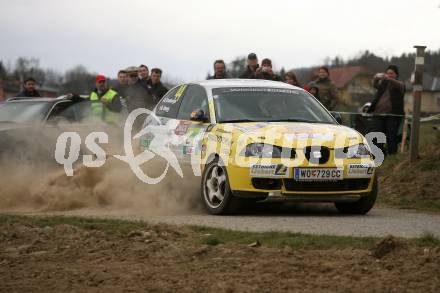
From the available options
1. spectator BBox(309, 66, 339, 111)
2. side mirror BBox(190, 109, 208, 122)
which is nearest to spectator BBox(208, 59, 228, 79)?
spectator BBox(309, 66, 339, 111)

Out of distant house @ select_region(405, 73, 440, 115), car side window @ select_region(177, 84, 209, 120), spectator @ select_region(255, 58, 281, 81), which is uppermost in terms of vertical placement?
spectator @ select_region(255, 58, 281, 81)

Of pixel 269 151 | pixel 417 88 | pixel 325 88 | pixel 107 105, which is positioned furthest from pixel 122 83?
pixel 269 151

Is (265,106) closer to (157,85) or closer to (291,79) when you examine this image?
(291,79)

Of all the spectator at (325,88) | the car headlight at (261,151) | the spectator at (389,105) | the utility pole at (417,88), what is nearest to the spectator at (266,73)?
the spectator at (325,88)

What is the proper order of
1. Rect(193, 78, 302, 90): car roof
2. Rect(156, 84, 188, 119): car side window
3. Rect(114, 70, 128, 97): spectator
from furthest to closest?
Rect(114, 70, 128, 97): spectator < Rect(156, 84, 188, 119): car side window < Rect(193, 78, 302, 90): car roof

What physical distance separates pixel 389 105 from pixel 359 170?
6088mm

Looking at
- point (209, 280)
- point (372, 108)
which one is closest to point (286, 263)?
point (209, 280)

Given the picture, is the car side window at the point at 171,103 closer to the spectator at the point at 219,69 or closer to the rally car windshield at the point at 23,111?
the rally car windshield at the point at 23,111

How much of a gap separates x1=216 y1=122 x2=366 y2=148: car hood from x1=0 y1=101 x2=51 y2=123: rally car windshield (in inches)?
202

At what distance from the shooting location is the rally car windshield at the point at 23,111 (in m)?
14.2

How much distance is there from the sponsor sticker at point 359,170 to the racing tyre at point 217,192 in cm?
139

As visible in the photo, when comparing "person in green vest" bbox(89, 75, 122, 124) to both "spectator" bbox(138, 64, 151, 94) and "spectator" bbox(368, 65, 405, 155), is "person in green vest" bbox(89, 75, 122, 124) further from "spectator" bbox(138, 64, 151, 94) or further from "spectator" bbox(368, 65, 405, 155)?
"spectator" bbox(368, 65, 405, 155)

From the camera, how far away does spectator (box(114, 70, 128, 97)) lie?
1652 centimetres

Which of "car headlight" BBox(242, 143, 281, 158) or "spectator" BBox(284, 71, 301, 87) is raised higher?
"spectator" BBox(284, 71, 301, 87)
